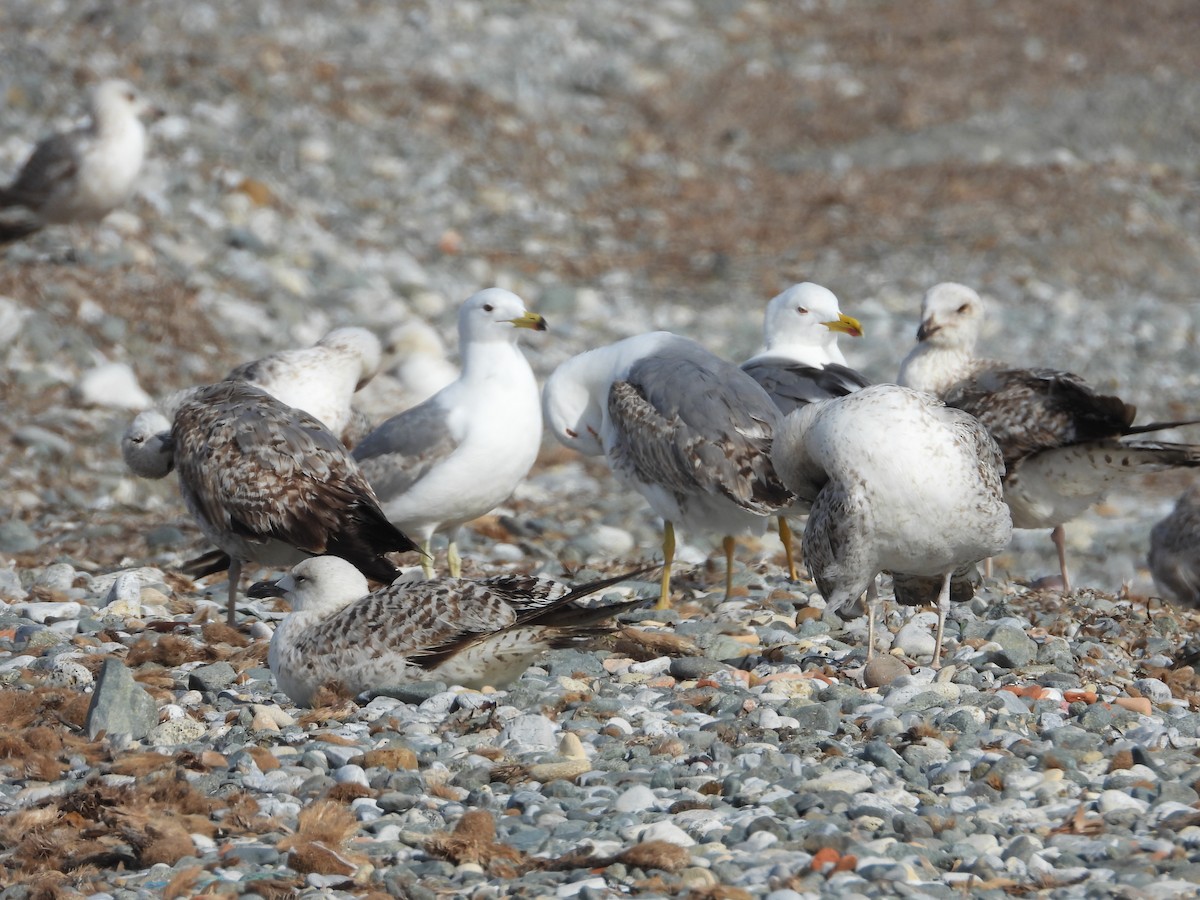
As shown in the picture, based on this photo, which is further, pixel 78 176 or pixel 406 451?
pixel 78 176

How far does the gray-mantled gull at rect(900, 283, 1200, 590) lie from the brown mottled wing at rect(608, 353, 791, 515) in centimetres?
130

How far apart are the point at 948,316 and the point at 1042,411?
1206 millimetres

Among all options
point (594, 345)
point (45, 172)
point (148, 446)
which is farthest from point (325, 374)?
point (594, 345)

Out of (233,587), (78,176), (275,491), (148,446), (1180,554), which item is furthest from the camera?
(78,176)

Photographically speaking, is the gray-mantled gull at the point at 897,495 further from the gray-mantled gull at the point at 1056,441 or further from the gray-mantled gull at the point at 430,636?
the gray-mantled gull at the point at 1056,441

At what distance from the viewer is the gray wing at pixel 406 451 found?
29.6 feet

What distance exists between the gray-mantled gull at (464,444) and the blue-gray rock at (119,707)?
2739mm

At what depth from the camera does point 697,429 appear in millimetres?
8359

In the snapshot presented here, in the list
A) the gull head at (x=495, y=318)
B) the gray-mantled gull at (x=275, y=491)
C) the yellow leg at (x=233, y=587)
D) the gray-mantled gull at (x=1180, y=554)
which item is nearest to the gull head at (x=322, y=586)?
the gray-mantled gull at (x=275, y=491)

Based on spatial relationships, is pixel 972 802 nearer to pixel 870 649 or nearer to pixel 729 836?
pixel 729 836

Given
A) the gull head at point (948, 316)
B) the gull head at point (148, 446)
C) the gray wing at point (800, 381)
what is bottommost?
the gull head at point (148, 446)

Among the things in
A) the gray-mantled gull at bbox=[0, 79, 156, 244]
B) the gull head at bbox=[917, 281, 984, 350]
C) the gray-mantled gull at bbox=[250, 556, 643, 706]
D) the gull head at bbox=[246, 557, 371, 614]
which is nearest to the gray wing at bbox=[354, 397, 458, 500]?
the gull head at bbox=[246, 557, 371, 614]

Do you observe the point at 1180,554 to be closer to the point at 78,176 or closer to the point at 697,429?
the point at 697,429

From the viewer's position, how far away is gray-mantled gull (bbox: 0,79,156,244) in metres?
14.4
